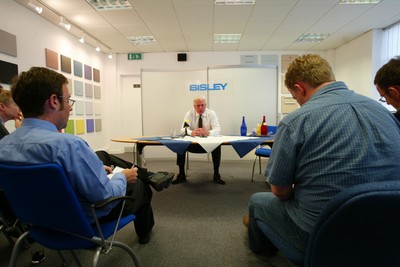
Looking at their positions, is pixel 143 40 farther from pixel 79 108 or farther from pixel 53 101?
pixel 53 101

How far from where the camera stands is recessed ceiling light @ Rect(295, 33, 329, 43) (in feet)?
16.3

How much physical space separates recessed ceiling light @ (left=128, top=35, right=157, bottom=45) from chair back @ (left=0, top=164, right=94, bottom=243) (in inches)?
186

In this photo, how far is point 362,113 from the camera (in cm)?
82

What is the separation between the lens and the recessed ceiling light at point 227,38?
4958 millimetres

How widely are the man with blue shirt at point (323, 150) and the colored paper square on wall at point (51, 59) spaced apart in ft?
14.3

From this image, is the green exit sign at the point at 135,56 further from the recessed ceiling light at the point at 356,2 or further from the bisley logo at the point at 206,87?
the recessed ceiling light at the point at 356,2

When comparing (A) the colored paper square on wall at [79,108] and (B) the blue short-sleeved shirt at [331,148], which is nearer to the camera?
(B) the blue short-sleeved shirt at [331,148]

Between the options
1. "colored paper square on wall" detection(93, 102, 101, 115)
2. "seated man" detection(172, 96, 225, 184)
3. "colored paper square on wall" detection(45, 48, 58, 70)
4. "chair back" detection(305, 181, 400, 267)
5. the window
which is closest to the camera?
"chair back" detection(305, 181, 400, 267)

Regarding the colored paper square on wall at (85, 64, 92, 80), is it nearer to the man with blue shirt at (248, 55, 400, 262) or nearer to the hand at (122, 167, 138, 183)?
the hand at (122, 167, 138, 183)

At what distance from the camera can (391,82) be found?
132cm

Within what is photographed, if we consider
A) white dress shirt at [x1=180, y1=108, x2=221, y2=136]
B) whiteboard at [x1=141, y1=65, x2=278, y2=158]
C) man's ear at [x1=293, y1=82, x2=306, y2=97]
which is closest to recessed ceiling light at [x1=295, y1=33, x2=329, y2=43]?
whiteboard at [x1=141, y1=65, x2=278, y2=158]

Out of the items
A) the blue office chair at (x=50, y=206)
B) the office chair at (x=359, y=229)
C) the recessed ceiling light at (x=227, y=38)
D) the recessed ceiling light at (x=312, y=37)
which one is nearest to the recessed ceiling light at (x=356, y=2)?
the recessed ceiling light at (x=312, y=37)

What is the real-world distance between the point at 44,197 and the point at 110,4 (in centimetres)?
367

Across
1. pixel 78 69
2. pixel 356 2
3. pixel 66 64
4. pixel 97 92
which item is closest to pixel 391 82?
pixel 356 2
